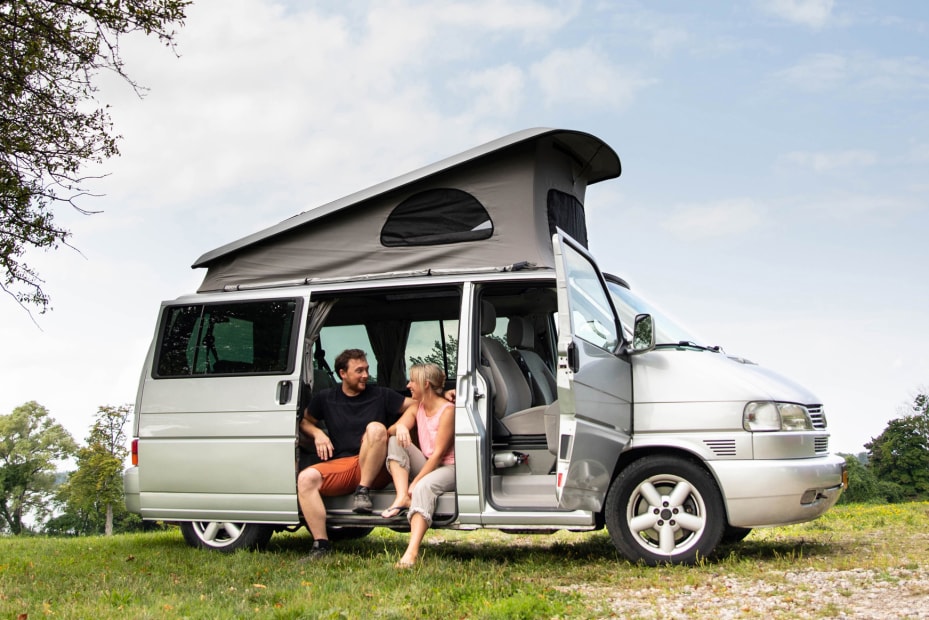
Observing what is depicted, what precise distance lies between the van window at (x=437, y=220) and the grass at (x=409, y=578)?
265 centimetres

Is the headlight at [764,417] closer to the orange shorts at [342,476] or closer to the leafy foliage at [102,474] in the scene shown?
the orange shorts at [342,476]

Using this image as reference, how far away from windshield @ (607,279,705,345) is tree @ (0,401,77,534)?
55.3m

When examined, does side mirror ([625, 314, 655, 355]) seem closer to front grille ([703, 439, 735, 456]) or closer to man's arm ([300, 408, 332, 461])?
front grille ([703, 439, 735, 456])

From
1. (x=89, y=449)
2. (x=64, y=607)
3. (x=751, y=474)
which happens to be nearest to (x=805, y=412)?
(x=751, y=474)

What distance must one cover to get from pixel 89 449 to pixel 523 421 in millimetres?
49009

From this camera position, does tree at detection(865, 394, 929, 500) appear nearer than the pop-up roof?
No

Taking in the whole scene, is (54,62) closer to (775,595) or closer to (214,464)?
→ (214,464)

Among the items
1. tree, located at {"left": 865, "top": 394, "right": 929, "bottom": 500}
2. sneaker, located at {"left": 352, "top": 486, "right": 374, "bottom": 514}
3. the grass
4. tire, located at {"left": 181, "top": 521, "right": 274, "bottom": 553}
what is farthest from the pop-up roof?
tree, located at {"left": 865, "top": 394, "right": 929, "bottom": 500}

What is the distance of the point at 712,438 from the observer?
7.19m

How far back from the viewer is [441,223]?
328 inches

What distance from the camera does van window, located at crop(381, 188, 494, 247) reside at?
8.22 metres

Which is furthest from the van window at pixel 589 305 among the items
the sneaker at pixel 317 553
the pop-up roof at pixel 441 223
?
the sneaker at pixel 317 553

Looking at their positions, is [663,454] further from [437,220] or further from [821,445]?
[437,220]

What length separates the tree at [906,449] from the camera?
5250 cm
